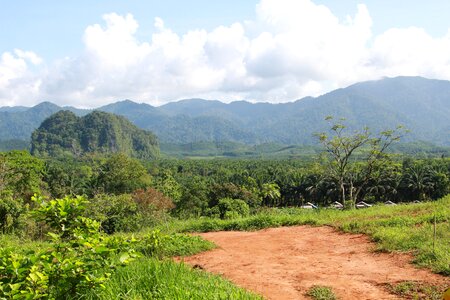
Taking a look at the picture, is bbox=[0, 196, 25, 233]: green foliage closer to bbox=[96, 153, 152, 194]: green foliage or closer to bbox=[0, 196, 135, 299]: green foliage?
bbox=[0, 196, 135, 299]: green foliage

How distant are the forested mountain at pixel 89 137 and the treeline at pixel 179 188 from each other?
247ft

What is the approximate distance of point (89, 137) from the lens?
153000 millimetres

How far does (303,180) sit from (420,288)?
60744 mm

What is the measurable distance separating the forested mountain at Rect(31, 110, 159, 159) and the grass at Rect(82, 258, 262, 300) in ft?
461

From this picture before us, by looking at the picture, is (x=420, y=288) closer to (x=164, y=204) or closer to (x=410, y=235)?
(x=410, y=235)

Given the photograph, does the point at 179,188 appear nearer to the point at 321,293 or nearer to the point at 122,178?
the point at 122,178

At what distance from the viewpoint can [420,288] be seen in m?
5.55

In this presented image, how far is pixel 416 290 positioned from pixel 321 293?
1360 millimetres

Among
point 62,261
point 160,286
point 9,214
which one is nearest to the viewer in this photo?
point 62,261

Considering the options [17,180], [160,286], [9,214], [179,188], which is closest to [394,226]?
[160,286]

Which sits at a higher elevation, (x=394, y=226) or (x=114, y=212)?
(x=394, y=226)

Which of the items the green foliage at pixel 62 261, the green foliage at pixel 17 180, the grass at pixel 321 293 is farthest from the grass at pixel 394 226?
the green foliage at pixel 17 180

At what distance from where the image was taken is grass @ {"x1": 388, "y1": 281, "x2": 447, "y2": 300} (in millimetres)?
5239

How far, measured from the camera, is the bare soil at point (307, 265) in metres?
5.81
